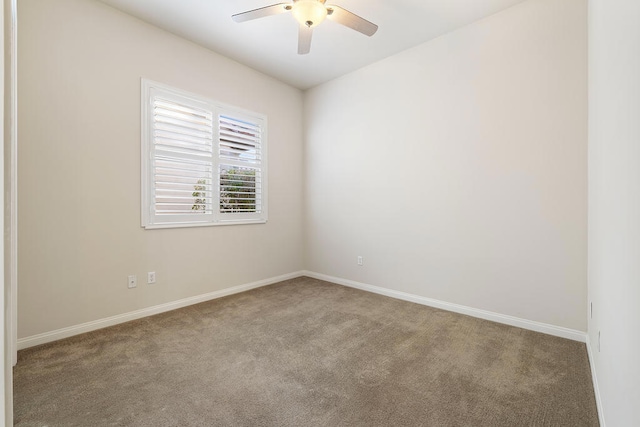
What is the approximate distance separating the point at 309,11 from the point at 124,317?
318 cm

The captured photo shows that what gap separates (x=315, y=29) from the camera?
3.00 m

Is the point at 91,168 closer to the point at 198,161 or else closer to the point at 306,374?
the point at 198,161

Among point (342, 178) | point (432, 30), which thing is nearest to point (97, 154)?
point (342, 178)

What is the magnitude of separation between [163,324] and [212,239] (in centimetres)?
Answer: 106

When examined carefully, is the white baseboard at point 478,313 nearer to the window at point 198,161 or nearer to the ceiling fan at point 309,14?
the window at point 198,161

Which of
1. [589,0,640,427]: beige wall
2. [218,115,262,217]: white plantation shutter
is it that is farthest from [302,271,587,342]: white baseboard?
[218,115,262,217]: white plantation shutter

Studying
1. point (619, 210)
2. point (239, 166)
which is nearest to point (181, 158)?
point (239, 166)

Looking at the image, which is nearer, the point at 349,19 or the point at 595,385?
the point at 595,385

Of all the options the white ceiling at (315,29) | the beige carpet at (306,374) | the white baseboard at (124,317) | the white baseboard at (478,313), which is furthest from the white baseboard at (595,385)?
the white baseboard at (124,317)

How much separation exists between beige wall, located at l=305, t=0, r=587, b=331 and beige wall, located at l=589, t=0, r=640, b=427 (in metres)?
0.89

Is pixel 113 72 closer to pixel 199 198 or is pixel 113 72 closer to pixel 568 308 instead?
pixel 199 198

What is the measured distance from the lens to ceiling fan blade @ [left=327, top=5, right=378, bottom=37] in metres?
2.19

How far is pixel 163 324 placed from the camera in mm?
2744

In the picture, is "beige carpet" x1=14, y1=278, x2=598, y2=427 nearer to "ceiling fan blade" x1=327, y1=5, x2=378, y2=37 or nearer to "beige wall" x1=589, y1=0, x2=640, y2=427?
"beige wall" x1=589, y1=0, x2=640, y2=427
